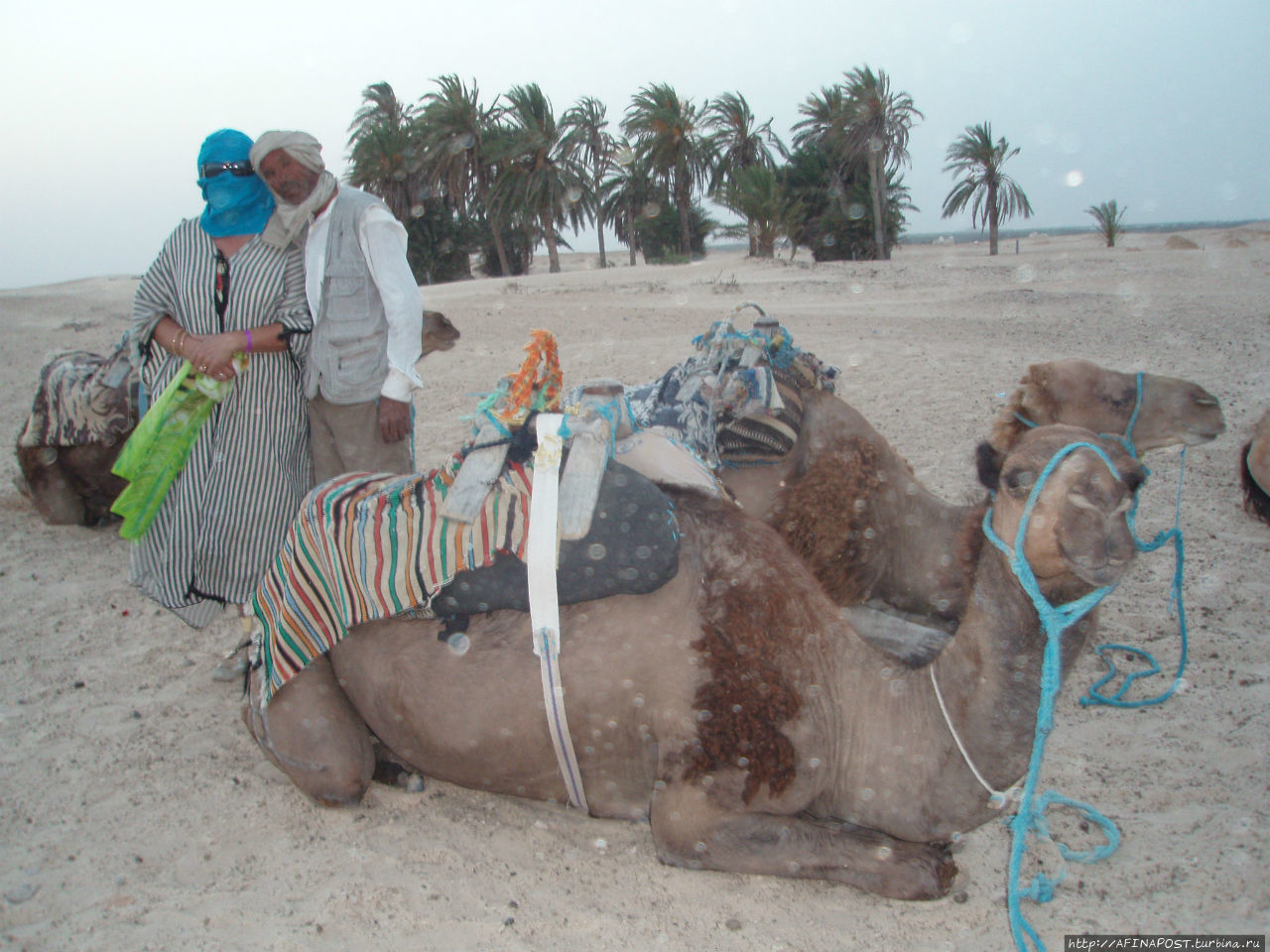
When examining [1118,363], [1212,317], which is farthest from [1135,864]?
[1212,317]

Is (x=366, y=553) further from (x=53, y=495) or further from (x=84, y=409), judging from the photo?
(x=53, y=495)

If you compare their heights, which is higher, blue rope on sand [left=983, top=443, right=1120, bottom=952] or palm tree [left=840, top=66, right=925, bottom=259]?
palm tree [left=840, top=66, right=925, bottom=259]

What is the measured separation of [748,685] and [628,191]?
42518 mm

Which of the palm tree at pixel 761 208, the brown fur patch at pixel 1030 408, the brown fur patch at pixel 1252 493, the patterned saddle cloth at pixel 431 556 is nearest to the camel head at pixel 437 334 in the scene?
the patterned saddle cloth at pixel 431 556

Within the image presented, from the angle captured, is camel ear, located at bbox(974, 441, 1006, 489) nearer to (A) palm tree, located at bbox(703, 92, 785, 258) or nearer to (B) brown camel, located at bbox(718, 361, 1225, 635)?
(B) brown camel, located at bbox(718, 361, 1225, 635)

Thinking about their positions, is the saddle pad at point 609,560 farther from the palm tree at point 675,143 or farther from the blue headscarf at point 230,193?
the palm tree at point 675,143

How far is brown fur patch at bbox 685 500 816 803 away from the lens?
2348 millimetres

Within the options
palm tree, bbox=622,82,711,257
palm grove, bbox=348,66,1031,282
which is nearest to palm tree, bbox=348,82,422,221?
palm grove, bbox=348,66,1031,282

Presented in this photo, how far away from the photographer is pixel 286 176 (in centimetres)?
339

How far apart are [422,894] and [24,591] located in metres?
3.67

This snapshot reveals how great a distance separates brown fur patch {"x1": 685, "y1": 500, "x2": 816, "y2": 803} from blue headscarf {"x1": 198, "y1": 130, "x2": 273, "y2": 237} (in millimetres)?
2333

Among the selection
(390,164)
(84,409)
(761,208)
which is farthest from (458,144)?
(84,409)

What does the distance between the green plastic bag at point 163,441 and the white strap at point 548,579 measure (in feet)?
5.26

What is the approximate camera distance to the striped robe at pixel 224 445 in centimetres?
343
